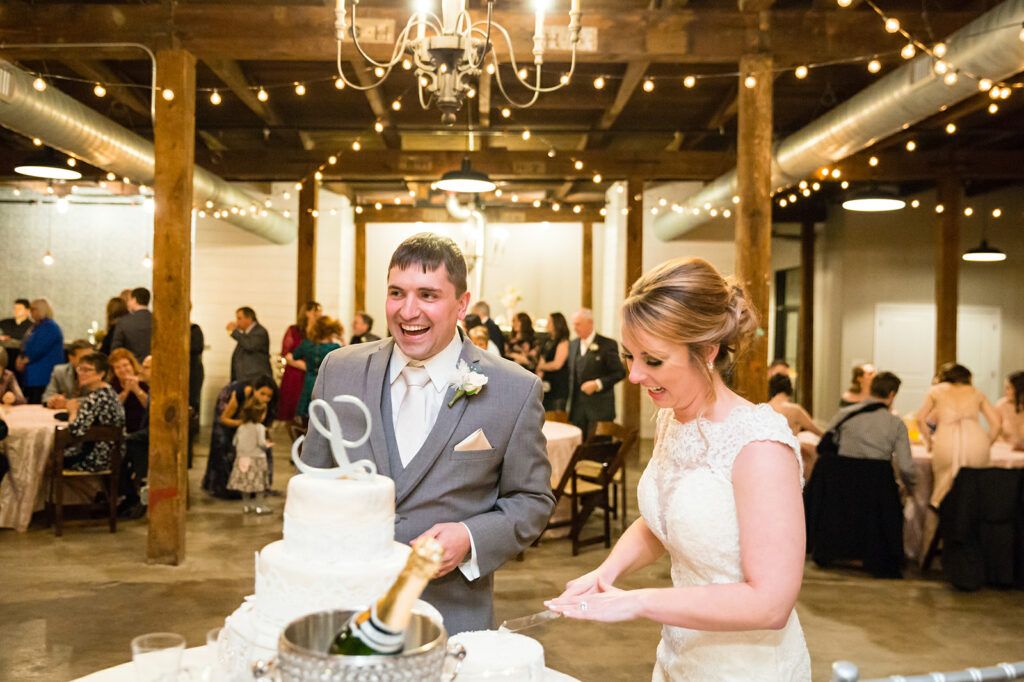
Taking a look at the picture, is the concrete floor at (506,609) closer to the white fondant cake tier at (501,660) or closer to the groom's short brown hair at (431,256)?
the groom's short brown hair at (431,256)

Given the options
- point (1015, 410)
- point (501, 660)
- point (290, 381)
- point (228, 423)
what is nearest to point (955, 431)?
point (1015, 410)

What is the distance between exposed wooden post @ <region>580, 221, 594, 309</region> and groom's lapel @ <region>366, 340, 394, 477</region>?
12.5 m

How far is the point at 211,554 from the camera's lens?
590cm

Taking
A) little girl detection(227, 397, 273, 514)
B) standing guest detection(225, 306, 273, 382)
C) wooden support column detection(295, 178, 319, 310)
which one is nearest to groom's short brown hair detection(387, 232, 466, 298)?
little girl detection(227, 397, 273, 514)

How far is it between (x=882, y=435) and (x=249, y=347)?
6472 mm

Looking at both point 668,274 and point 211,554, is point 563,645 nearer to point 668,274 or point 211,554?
point 211,554

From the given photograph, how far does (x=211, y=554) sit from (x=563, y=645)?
8.86 ft

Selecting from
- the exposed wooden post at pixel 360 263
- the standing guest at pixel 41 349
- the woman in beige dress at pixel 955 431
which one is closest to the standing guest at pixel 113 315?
the standing guest at pixel 41 349

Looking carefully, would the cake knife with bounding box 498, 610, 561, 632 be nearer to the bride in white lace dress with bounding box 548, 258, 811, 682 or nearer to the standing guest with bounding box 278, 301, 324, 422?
the bride in white lace dress with bounding box 548, 258, 811, 682

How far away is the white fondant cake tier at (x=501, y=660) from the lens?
54.9 inches

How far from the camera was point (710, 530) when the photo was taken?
170cm

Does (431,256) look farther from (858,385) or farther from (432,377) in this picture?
(858,385)

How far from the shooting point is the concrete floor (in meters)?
4.21

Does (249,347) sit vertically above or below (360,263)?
below
